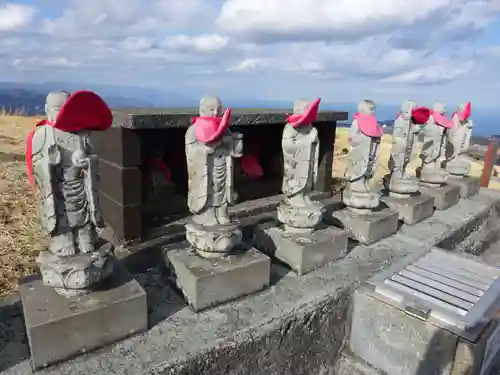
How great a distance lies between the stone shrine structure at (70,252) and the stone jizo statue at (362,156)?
2487 millimetres

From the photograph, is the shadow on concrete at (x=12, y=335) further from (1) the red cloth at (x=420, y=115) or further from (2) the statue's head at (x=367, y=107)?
(1) the red cloth at (x=420, y=115)

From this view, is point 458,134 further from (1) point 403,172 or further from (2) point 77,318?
(2) point 77,318

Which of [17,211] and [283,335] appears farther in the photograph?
[17,211]

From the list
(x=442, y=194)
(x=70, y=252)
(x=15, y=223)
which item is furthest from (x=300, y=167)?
(x=15, y=223)

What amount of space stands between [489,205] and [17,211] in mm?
6804

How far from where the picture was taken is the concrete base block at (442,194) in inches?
221

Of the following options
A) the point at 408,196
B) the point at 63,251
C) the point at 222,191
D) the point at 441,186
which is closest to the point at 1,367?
the point at 63,251

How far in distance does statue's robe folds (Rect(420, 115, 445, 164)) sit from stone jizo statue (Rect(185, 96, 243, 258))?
11.4ft

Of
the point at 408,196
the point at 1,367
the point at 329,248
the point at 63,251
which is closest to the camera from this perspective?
the point at 1,367

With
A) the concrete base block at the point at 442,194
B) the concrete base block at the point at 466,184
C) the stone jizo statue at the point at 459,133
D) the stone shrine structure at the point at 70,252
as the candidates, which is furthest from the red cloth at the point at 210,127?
the concrete base block at the point at 466,184

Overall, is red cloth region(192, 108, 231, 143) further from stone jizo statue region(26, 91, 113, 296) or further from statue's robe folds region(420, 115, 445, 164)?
statue's robe folds region(420, 115, 445, 164)

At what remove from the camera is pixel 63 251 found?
2.43 m

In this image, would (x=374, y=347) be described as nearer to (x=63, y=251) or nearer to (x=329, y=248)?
(x=329, y=248)

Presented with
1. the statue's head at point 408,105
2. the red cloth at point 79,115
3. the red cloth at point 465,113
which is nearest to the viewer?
the red cloth at point 79,115
